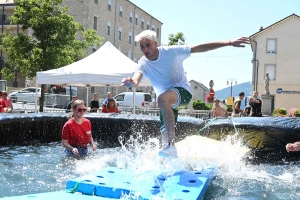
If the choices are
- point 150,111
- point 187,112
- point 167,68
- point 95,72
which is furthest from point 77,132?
point 187,112

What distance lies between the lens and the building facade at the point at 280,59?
3567cm

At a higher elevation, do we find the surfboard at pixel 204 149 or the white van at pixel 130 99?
the white van at pixel 130 99

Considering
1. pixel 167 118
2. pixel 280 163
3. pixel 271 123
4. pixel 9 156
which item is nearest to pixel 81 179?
pixel 167 118

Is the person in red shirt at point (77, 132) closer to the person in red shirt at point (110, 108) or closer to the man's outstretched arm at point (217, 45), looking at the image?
the man's outstretched arm at point (217, 45)

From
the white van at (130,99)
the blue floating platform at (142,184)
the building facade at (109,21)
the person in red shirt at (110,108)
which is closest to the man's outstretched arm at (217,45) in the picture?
the blue floating platform at (142,184)

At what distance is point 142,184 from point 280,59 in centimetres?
3586

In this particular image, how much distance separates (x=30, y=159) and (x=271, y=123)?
4.15m

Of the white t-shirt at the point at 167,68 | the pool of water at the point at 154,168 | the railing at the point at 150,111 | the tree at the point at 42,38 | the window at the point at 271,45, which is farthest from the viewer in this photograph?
the window at the point at 271,45

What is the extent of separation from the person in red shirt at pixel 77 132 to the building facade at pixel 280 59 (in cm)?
3195

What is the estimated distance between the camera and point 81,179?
3.37 metres

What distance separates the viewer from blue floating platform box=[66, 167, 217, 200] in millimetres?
3143

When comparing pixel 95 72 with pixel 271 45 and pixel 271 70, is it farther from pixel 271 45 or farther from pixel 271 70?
pixel 271 45

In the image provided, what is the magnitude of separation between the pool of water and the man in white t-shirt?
0.54 m

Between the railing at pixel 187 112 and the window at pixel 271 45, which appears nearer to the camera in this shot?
the railing at pixel 187 112
